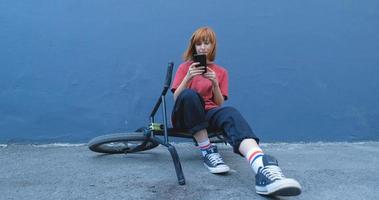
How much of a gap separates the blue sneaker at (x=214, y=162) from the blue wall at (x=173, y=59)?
3.10 feet

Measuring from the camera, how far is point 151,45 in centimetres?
332

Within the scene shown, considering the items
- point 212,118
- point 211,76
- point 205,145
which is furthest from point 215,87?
point 205,145

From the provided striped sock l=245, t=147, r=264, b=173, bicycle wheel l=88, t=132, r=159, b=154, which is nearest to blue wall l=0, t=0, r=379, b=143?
bicycle wheel l=88, t=132, r=159, b=154

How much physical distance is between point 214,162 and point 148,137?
1.50ft

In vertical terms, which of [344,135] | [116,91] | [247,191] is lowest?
[247,191]

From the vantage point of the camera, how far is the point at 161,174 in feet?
8.07

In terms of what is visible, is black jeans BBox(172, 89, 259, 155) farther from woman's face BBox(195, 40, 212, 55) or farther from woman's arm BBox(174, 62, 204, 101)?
woman's face BBox(195, 40, 212, 55)

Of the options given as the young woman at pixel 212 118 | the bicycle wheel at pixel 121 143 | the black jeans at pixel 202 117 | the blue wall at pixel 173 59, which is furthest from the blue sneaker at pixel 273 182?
the blue wall at pixel 173 59

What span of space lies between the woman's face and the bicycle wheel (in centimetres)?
63

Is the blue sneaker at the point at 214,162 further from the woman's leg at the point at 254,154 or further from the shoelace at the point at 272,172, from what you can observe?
the shoelace at the point at 272,172

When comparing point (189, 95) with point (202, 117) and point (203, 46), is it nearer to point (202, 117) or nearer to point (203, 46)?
point (202, 117)

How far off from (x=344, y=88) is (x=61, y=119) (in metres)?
2.21

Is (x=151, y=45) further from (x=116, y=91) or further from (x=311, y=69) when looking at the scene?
(x=311, y=69)

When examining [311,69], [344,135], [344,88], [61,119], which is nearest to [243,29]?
[311,69]
